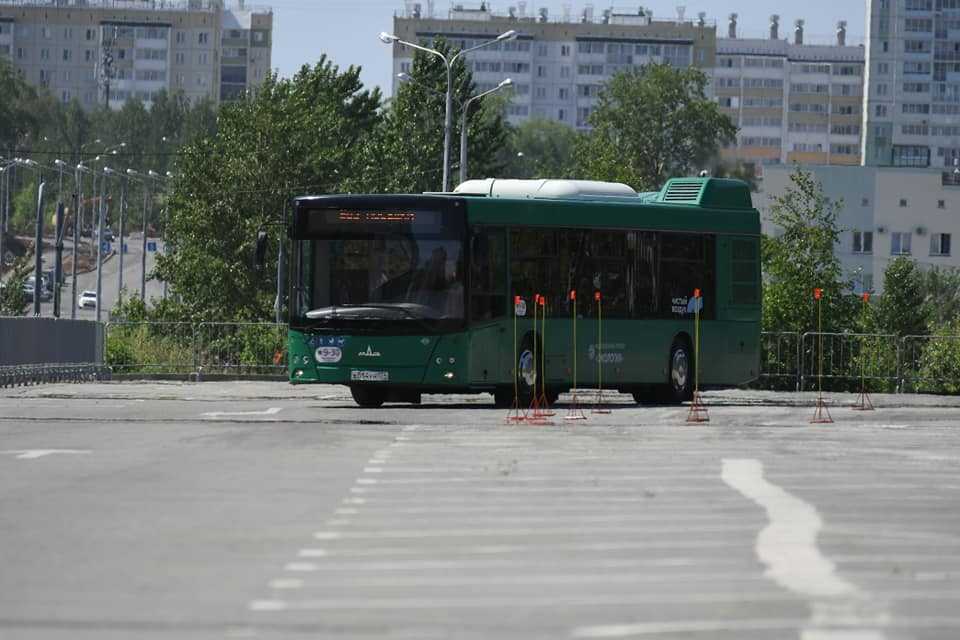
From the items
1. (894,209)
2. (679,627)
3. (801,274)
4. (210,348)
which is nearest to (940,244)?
(894,209)

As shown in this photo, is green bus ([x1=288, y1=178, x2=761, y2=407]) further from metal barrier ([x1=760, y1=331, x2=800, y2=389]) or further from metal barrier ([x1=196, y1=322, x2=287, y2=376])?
metal barrier ([x1=196, y1=322, x2=287, y2=376])

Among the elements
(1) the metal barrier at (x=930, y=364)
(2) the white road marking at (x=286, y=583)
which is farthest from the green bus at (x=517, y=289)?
(2) the white road marking at (x=286, y=583)

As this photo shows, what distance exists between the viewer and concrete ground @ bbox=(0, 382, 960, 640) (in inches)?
390

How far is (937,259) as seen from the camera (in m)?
125

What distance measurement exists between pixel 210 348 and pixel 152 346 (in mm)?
1519

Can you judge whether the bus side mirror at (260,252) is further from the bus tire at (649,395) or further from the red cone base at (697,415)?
the red cone base at (697,415)

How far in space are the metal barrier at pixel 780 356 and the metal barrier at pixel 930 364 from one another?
2095 mm

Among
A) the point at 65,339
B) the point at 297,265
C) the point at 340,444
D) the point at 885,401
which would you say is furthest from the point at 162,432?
the point at 65,339

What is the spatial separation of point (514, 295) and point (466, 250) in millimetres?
1022

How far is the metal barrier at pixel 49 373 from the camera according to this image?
41.3 metres

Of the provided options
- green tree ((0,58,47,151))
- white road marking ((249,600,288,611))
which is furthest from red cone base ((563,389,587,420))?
green tree ((0,58,47,151))

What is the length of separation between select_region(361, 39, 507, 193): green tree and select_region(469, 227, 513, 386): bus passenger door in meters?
66.4

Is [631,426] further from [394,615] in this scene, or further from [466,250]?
[394,615]

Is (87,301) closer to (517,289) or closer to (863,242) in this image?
(863,242)
